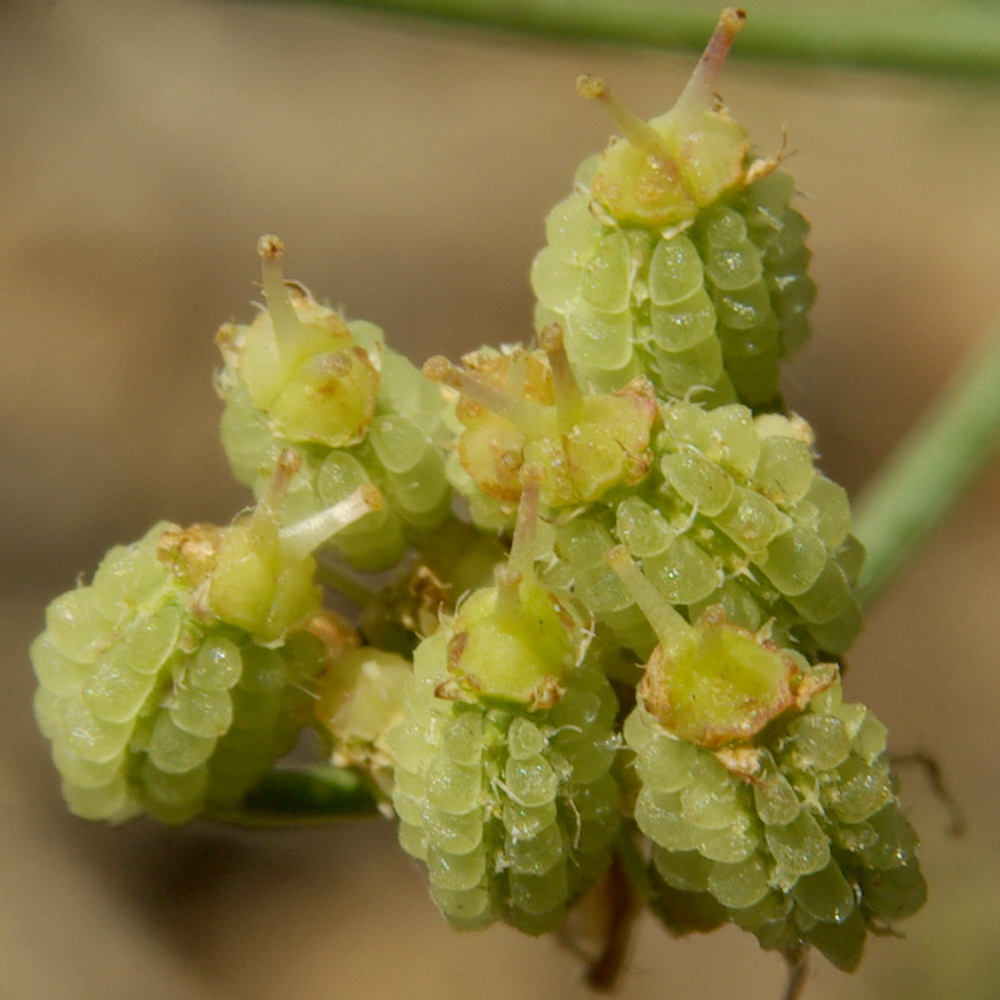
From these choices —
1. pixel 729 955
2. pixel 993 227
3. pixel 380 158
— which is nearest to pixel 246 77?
pixel 380 158

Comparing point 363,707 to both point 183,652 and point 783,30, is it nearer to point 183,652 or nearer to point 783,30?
point 183,652

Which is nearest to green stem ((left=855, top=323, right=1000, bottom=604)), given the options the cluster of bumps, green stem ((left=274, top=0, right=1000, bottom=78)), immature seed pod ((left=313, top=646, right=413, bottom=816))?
the cluster of bumps

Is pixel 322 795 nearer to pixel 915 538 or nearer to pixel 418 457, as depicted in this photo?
pixel 418 457

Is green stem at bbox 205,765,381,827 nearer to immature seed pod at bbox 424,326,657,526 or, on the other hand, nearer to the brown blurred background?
immature seed pod at bbox 424,326,657,526

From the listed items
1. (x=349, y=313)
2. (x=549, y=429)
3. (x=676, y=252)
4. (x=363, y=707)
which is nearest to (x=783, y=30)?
(x=676, y=252)

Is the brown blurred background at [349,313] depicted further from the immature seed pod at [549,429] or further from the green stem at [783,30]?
the immature seed pod at [549,429]

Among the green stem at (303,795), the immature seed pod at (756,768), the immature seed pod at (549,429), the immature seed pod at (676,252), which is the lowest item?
the green stem at (303,795)

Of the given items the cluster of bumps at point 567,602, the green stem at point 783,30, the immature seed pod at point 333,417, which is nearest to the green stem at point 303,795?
the cluster of bumps at point 567,602
